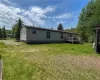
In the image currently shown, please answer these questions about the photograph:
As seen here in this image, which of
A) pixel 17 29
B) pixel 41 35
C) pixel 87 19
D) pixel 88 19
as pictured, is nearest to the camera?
pixel 41 35

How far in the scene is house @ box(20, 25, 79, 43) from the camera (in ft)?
71.0

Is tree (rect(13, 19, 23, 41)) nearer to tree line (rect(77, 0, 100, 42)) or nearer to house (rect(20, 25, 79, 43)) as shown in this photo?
house (rect(20, 25, 79, 43))

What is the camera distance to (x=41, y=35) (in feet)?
76.3

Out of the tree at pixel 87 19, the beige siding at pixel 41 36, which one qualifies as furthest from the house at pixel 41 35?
the tree at pixel 87 19

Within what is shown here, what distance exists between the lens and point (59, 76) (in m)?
4.95

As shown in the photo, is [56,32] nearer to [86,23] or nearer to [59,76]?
[86,23]

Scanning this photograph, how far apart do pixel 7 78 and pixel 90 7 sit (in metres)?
24.2

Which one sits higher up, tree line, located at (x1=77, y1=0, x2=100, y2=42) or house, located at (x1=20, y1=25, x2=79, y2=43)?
tree line, located at (x1=77, y1=0, x2=100, y2=42)

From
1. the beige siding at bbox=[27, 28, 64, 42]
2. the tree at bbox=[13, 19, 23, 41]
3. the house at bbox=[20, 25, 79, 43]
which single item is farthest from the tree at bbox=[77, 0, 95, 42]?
the tree at bbox=[13, 19, 23, 41]

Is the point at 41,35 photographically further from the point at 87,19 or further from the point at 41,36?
the point at 87,19

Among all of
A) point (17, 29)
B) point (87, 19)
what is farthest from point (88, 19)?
point (17, 29)

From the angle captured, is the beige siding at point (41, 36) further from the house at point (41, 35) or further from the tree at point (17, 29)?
the tree at point (17, 29)

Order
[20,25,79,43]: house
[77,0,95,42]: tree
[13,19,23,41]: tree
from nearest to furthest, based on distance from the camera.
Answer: [20,25,79,43]: house
[77,0,95,42]: tree
[13,19,23,41]: tree

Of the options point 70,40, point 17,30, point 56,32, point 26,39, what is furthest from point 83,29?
point 17,30
